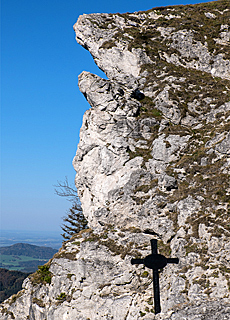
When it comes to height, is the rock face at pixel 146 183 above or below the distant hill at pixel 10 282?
above

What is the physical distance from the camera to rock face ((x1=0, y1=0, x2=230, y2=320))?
760 inches

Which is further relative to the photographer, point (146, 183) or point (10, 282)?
Answer: point (10, 282)

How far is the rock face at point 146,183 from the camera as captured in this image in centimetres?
1930

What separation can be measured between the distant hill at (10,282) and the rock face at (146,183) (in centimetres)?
10506

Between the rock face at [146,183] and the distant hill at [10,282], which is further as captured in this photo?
the distant hill at [10,282]

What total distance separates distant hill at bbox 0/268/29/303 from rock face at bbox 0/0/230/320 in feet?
345

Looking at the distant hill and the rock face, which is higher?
the rock face

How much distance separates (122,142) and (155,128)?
12.1 ft

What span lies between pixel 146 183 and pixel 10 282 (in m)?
128

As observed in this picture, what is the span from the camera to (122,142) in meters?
28.0

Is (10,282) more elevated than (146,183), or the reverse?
(146,183)

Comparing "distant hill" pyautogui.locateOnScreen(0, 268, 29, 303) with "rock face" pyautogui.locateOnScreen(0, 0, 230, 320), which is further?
"distant hill" pyautogui.locateOnScreen(0, 268, 29, 303)

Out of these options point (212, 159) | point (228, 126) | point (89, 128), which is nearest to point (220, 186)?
point (212, 159)

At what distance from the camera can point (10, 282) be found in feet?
435
